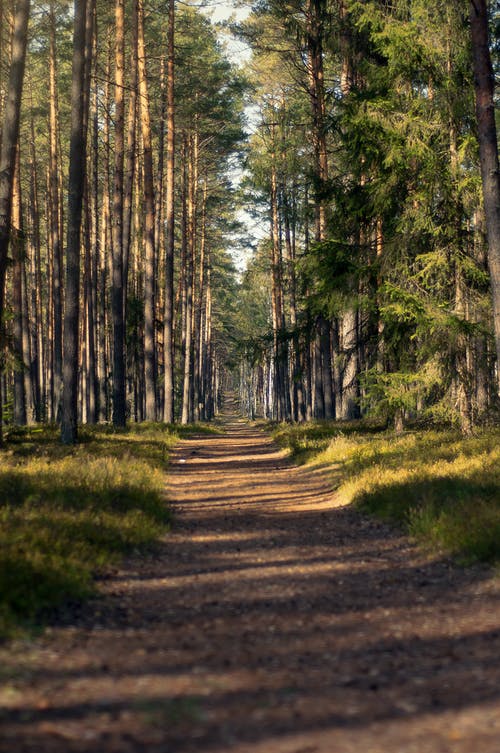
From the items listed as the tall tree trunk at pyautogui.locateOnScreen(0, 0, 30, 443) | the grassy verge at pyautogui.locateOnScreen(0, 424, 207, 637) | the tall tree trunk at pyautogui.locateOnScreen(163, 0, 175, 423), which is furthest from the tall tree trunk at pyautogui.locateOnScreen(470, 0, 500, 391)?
the tall tree trunk at pyautogui.locateOnScreen(163, 0, 175, 423)

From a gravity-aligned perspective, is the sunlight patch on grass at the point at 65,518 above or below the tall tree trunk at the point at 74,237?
below

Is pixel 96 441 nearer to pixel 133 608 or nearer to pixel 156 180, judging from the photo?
pixel 133 608

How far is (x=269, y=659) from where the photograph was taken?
5.09 m

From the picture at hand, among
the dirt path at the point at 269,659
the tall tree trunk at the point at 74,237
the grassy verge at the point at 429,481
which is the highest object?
the tall tree trunk at the point at 74,237

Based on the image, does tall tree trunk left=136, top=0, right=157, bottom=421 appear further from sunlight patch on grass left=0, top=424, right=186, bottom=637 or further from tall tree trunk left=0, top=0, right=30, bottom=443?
sunlight patch on grass left=0, top=424, right=186, bottom=637

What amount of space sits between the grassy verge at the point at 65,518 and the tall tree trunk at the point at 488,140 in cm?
674

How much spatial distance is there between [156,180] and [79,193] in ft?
93.9

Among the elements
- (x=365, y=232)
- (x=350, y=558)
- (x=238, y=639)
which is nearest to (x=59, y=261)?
(x=365, y=232)

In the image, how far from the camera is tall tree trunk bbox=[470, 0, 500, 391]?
510 inches

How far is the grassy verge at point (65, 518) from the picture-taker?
20.1ft

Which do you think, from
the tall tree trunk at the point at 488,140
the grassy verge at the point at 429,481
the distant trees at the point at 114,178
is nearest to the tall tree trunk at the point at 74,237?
the distant trees at the point at 114,178

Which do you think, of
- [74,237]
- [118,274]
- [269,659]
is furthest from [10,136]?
[269,659]

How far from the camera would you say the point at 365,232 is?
66.1 ft

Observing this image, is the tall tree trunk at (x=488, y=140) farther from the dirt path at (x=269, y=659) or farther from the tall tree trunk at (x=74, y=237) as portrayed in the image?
the tall tree trunk at (x=74, y=237)
